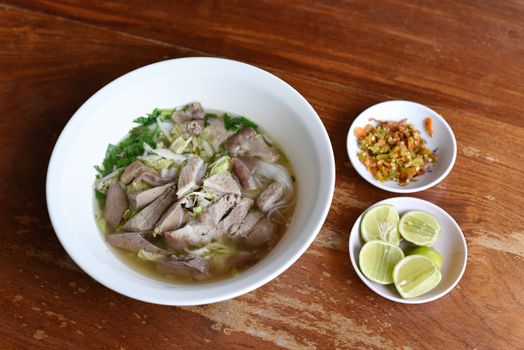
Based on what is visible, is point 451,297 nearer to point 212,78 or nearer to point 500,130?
point 500,130

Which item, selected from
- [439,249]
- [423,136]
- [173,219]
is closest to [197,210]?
[173,219]

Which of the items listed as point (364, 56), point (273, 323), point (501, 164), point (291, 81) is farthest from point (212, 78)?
point (501, 164)

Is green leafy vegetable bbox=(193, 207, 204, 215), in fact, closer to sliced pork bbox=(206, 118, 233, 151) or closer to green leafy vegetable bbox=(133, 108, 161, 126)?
sliced pork bbox=(206, 118, 233, 151)

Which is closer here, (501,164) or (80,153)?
(80,153)

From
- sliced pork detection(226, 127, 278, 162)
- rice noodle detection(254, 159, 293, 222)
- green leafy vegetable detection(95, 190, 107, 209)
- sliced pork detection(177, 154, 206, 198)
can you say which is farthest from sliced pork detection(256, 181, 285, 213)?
green leafy vegetable detection(95, 190, 107, 209)

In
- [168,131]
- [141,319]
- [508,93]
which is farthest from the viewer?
[508,93]

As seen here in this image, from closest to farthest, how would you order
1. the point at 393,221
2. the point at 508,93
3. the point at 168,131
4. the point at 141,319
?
the point at 141,319
the point at 393,221
the point at 168,131
the point at 508,93

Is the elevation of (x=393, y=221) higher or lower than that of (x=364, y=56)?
lower
